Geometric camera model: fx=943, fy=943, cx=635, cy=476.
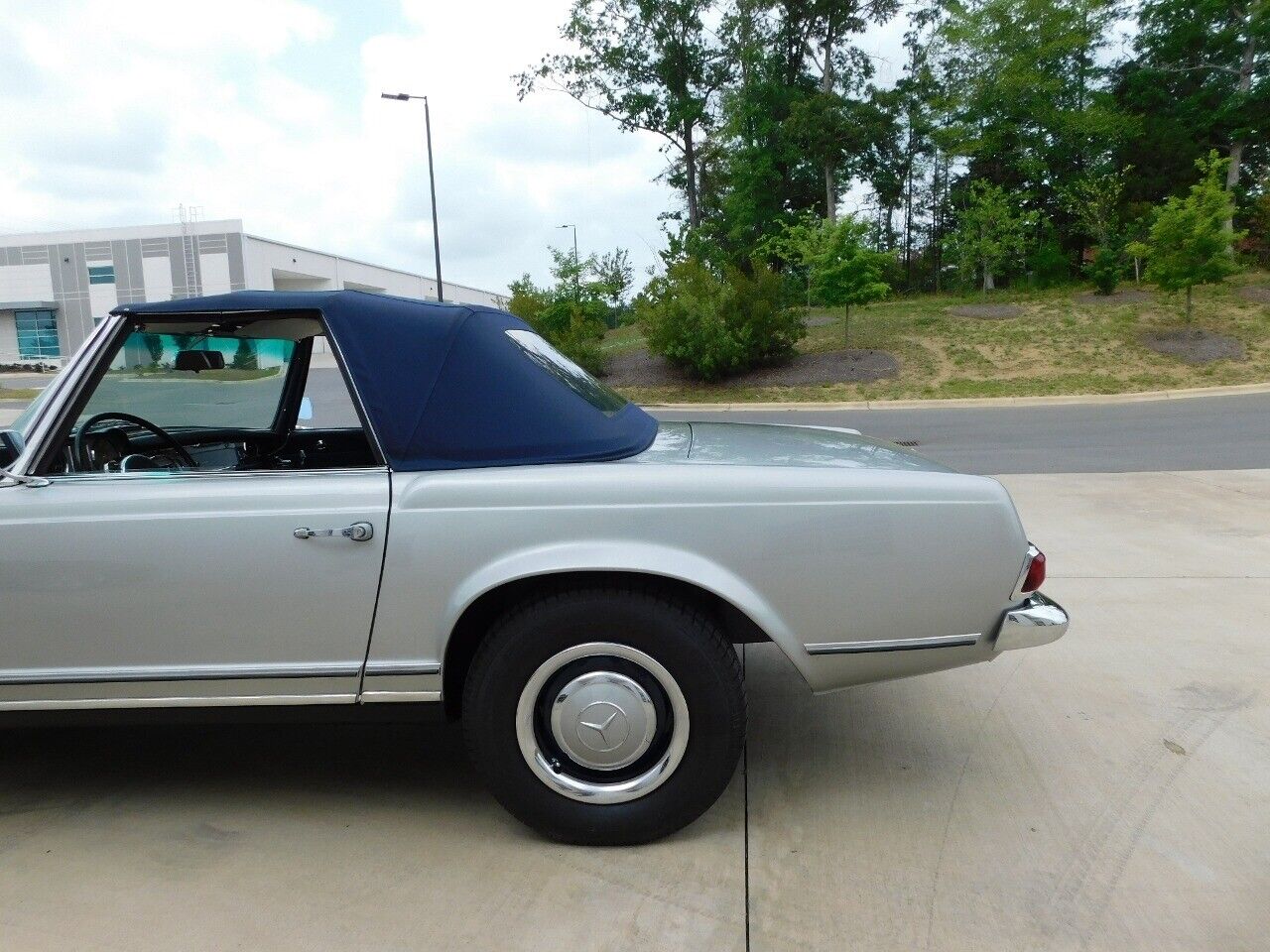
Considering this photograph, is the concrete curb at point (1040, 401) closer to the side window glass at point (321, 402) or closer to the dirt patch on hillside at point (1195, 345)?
the dirt patch on hillside at point (1195, 345)

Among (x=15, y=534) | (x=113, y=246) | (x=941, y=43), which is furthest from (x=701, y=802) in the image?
(x=113, y=246)

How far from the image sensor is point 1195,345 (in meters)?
20.7

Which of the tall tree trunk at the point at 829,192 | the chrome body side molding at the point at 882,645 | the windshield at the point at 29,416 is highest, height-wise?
the tall tree trunk at the point at 829,192

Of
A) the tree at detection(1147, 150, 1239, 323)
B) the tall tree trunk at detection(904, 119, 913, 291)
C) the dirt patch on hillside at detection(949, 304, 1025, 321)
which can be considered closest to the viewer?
the tree at detection(1147, 150, 1239, 323)

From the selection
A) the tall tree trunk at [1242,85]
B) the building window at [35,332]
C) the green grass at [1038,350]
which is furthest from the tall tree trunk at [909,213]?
the building window at [35,332]

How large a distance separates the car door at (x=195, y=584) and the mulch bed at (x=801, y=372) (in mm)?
18412

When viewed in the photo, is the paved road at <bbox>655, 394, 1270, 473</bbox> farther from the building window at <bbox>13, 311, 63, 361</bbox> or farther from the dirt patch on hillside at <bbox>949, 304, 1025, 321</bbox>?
the building window at <bbox>13, 311, 63, 361</bbox>

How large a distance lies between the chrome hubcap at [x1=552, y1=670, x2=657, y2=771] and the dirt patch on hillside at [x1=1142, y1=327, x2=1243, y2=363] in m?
21.0

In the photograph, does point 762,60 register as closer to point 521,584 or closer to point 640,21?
point 640,21

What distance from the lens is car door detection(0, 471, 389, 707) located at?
8.39ft

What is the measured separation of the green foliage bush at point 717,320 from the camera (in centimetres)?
2092

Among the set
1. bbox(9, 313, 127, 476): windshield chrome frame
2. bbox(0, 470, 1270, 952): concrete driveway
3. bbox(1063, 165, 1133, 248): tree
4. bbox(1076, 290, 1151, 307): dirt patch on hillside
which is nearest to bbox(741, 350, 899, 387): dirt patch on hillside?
bbox(1076, 290, 1151, 307): dirt patch on hillside

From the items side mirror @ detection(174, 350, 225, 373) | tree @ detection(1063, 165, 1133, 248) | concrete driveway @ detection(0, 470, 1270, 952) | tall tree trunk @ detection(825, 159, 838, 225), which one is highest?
tall tree trunk @ detection(825, 159, 838, 225)

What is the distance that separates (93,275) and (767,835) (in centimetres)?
6316
